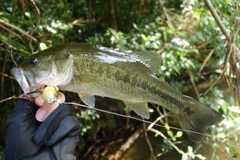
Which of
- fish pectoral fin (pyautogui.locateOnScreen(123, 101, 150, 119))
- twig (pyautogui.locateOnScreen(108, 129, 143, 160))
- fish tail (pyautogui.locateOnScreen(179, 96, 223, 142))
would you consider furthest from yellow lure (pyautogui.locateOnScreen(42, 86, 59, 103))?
twig (pyautogui.locateOnScreen(108, 129, 143, 160))

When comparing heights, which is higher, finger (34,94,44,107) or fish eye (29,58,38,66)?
fish eye (29,58,38,66)

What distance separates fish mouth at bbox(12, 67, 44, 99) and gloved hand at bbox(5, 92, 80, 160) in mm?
127

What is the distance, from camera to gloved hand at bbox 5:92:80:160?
1.40 m

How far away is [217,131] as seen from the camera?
285 centimetres

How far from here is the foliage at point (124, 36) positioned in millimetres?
2371

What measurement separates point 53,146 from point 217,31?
2.43 m

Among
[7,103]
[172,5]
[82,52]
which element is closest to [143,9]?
[172,5]

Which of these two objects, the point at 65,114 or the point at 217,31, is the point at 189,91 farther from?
the point at 65,114

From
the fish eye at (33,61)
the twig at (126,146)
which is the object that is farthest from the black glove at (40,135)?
the twig at (126,146)

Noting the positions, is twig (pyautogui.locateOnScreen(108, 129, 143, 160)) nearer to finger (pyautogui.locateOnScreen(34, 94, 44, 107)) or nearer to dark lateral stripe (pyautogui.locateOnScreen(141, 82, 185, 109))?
dark lateral stripe (pyautogui.locateOnScreen(141, 82, 185, 109))

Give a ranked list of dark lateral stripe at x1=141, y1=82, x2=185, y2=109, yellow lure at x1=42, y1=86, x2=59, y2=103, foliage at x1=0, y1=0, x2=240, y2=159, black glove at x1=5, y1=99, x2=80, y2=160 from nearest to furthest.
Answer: yellow lure at x1=42, y1=86, x2=59, y2=103 < black glove at x1=5, y1=99, x2=80, y2=160 < dark lateral stripe at x1=141, y1=82, x2=185, y2=109 < foliage at x1=0, y1=0, x2=240, y2=159

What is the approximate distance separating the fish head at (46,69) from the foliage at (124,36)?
0.40 metres

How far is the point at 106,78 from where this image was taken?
55.5 inches

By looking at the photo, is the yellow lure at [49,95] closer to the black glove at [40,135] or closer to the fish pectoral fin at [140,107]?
the black glove at [40,135]
